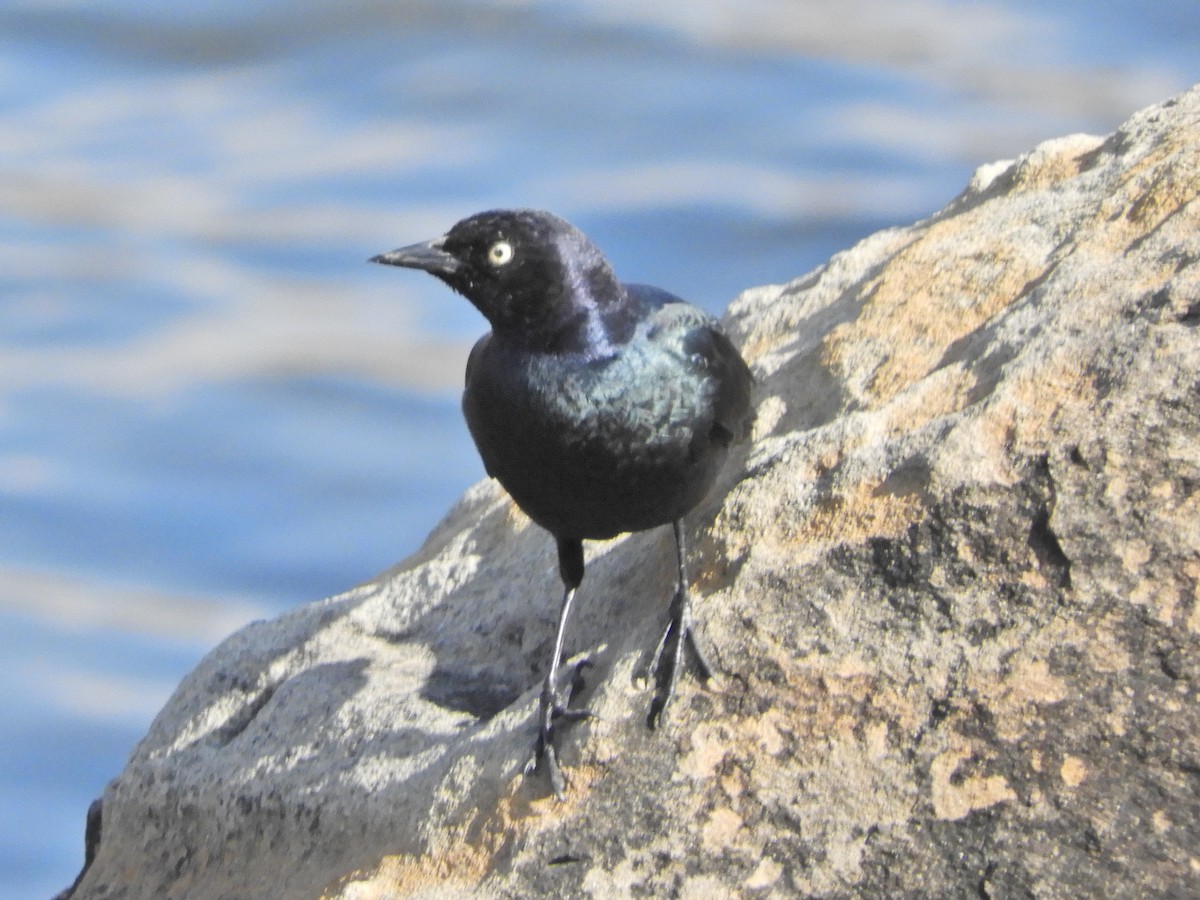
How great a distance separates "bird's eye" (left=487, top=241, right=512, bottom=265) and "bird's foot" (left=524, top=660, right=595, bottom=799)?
0.94 m

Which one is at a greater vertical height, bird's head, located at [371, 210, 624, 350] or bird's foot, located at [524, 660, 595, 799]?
bird's head, located at [371, 210, 624, 350]

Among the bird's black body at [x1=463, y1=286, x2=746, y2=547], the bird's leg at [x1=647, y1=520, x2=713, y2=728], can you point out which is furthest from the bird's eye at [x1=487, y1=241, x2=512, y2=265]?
the bird's leg at [x1=647, y1=520, x2=713, y2=728]

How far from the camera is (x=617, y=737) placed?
345cm

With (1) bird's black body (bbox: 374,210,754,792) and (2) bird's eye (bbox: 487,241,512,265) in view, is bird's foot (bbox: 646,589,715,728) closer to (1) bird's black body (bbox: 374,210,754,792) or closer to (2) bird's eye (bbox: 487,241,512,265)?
(1) bird's black body (bbox: 374,210,754,792)

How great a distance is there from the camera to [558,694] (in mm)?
3766

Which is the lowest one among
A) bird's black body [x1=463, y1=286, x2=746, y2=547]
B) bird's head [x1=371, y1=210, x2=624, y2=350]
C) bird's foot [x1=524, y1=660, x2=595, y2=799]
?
bird's foot [x1=524, y1=660, x2=595, y2=799]

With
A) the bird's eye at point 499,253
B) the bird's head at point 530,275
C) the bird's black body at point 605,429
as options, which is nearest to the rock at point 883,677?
the bird's black body at point 605,429

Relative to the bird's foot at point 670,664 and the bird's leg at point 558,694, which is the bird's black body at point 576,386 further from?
the bird's foot at point 670,664

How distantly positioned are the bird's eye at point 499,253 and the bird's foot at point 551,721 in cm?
94

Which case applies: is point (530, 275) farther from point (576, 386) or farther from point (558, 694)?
point (558, 694)

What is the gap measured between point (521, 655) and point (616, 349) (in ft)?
3.19

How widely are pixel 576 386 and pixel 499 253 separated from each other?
36 cm

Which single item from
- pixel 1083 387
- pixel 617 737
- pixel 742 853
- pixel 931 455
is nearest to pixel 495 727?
pixel 617 737

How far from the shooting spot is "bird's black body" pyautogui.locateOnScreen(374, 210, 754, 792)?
3.87 meters
